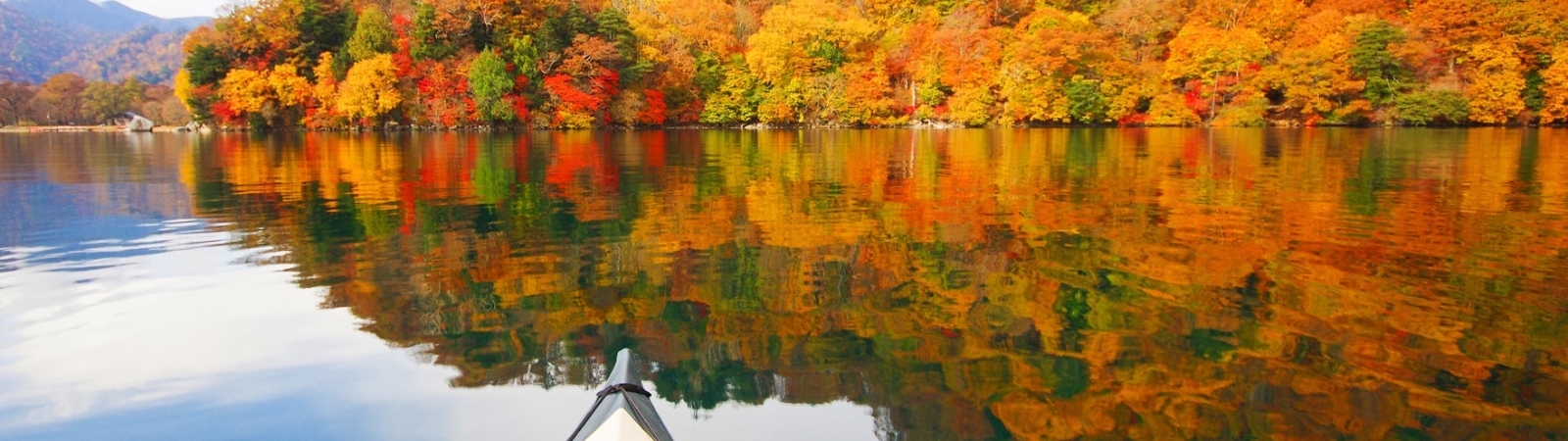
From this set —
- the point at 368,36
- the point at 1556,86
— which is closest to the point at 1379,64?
the point at 1556,86

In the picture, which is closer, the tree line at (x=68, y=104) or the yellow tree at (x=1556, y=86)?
the yellow tree at (x=1556, y=86)

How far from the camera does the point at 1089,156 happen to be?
1870 cm

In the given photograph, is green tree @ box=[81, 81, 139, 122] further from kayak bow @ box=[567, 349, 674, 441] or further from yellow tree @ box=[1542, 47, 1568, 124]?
yellow tree @ box=[1542, 47, 1568, 124]

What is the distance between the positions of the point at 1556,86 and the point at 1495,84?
7.80 ft

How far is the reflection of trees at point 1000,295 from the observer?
3.70 meters

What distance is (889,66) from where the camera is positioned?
1935 inches

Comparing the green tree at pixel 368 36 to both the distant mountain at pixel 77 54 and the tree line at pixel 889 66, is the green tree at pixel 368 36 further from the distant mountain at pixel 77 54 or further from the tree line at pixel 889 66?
the distant mountain at pixel 77 54

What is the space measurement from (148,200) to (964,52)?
134 feet

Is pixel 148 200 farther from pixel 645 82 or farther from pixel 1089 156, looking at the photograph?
pixel 645 82

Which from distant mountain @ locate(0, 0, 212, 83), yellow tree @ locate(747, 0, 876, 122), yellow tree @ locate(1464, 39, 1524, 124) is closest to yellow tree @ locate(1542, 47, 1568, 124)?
yellow tree @ locate(1464, 39, 1524, 124)

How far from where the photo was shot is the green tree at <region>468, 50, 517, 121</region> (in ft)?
136

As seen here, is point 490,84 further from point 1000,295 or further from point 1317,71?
point 1000,295

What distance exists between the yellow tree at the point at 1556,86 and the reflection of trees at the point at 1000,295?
37.2 metres

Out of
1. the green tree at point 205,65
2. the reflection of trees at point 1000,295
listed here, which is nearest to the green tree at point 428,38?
the green tree at point 205,65
